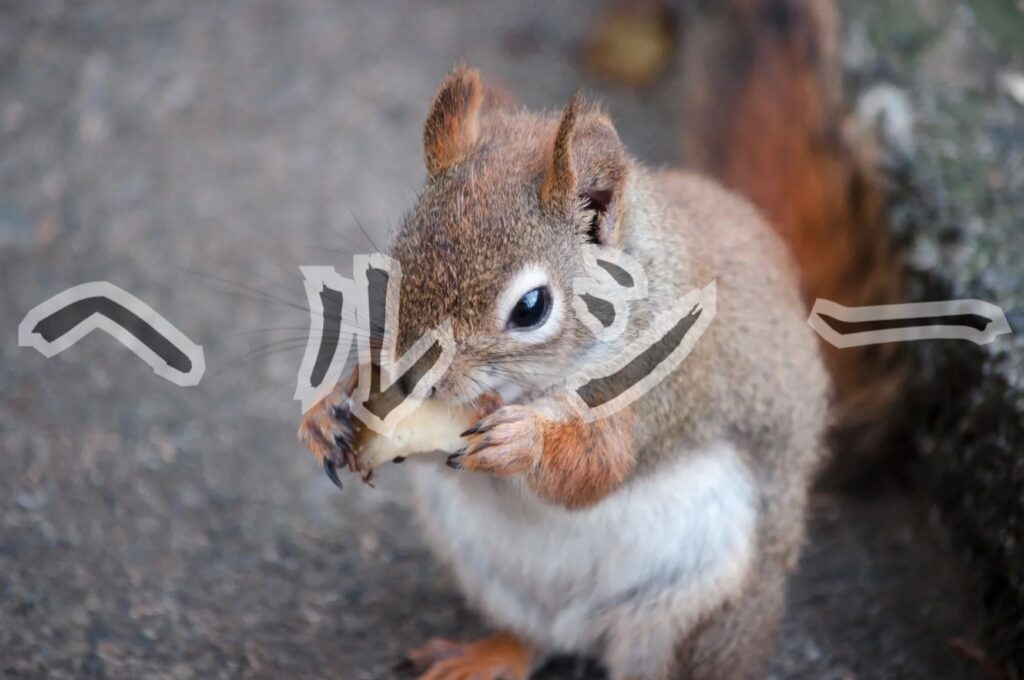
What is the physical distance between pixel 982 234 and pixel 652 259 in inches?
35.0

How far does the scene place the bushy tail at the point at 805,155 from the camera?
7.91 ft

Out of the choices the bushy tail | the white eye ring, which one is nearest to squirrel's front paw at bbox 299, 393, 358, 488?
the white eye ring

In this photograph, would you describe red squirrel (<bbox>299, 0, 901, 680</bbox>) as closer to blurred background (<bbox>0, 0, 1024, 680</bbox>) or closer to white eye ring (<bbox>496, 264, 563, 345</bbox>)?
white eye ring (<bbox>496, 264, 563, 345</bbox>)

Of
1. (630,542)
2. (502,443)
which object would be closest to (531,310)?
(502,443)

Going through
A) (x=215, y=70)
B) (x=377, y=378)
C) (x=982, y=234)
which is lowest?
(x=377, y=378)

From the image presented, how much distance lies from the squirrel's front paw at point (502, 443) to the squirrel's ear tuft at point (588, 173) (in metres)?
0.29

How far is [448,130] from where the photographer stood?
5.69 feet

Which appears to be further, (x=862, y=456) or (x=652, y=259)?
(x=862, y=456)

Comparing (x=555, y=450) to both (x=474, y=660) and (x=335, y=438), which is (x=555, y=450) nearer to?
(x=335, y=438)

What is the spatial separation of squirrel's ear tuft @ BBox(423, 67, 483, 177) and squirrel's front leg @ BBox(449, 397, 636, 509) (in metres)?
0.39

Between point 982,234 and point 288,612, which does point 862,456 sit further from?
point 288,612

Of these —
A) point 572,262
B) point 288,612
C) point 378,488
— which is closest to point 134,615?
point 288,612

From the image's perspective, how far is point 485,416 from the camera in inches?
64.3

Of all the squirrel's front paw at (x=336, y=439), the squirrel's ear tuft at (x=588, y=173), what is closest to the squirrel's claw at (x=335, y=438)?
the squirrel's front paw at (x=336, y=439)
